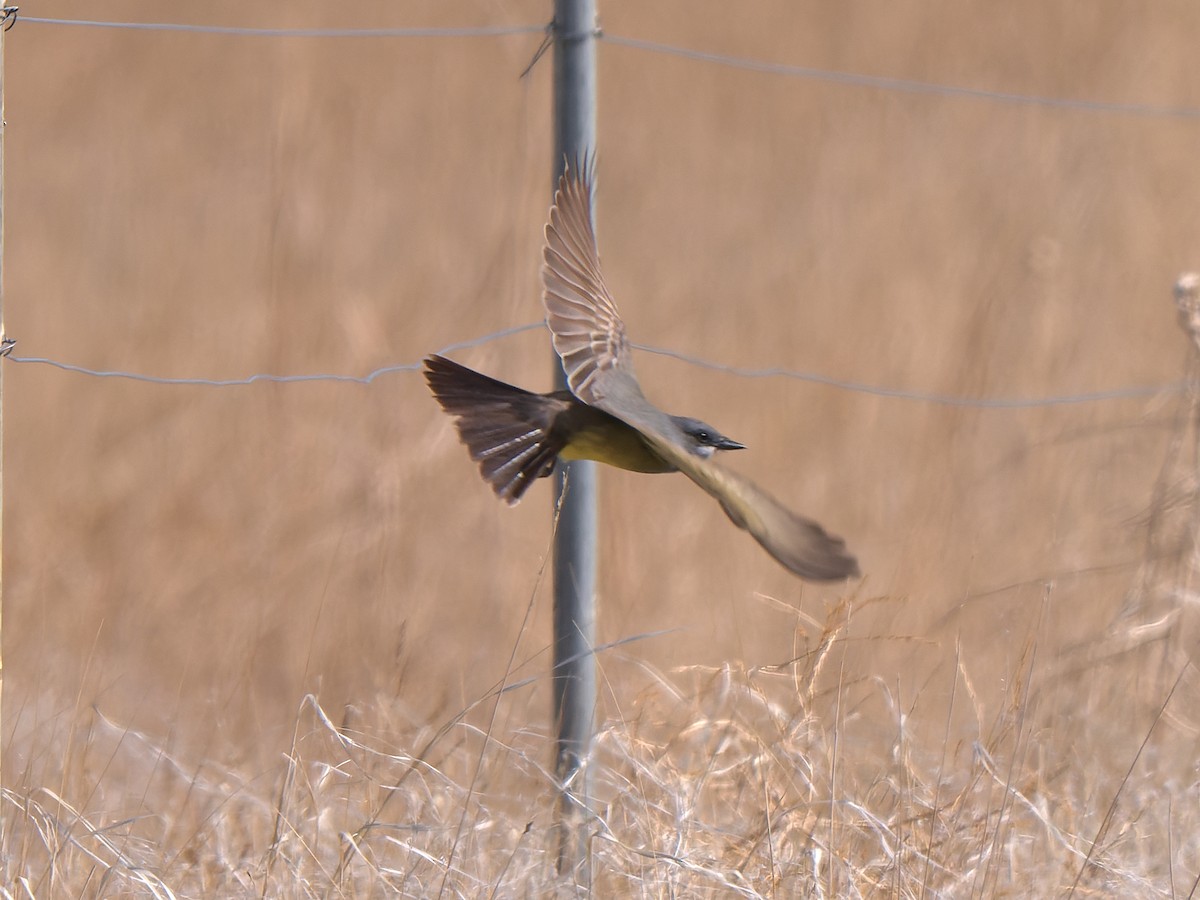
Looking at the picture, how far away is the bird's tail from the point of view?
1267 millimetres

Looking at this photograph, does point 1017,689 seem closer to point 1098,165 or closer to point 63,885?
point 63,885

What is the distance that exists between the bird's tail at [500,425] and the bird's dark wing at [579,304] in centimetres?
6

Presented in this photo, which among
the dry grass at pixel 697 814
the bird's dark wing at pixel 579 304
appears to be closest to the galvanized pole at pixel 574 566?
the dry grass at pixel 697 814

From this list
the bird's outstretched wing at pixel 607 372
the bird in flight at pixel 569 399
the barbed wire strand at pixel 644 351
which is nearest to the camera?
the bird's outstretched wing at pixel 607 372

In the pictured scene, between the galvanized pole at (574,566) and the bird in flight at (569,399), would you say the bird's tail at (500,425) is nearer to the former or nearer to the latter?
the bird in flight at (569,399)

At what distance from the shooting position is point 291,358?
3.52m

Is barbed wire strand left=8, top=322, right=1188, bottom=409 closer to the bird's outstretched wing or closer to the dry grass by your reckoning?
the bird's outstretched wing

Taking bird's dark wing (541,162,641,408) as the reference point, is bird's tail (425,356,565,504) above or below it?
below

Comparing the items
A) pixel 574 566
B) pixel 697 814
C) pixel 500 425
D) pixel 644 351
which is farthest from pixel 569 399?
pixel 697 814

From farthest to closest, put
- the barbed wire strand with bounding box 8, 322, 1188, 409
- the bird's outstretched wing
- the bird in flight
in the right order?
1. the barbed wire strand with bounding box 8, 322, 1188, 409
2. the bird in flight
3. the bird's outstretched wing

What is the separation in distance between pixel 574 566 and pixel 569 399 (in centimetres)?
48

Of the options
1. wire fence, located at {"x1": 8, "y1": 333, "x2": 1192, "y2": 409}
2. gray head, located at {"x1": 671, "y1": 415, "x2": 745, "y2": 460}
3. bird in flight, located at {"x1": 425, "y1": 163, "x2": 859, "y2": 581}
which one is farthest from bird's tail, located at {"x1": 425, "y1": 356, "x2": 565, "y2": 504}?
wire fence, located at {"x1": 8, "y1": 333, "x2": 1192, "y2": 409}

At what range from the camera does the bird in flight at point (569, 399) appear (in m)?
1.25

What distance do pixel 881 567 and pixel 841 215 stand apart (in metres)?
1.38
